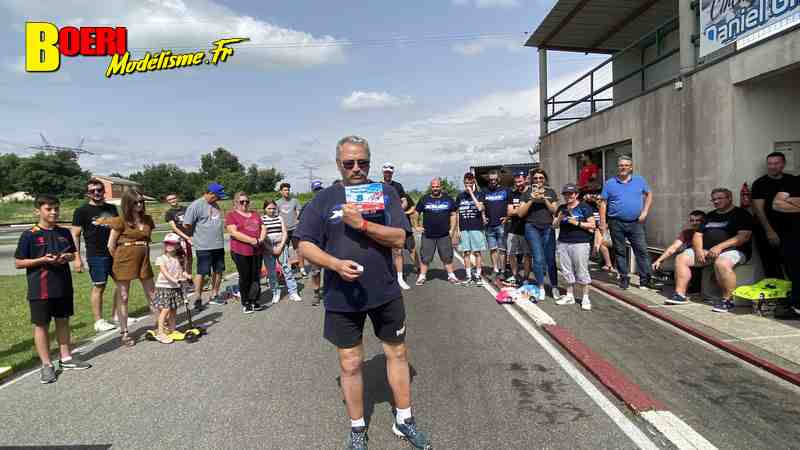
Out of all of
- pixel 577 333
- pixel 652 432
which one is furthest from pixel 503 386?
pixel 577 333

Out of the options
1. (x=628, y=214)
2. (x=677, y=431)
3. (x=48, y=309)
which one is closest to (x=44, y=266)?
(x=48, y=309)

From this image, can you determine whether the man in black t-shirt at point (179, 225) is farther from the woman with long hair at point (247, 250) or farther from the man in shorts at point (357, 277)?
the man in shorts at point (357, 277)

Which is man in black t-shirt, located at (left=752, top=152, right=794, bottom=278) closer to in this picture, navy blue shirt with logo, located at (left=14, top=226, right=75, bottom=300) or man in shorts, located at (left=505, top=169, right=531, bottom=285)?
man in shorts, located at (left=505, top=169, right=531, bottom=285)

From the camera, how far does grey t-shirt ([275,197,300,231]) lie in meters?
9.05

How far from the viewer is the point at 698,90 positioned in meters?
7.35

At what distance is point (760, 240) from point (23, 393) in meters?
8.51

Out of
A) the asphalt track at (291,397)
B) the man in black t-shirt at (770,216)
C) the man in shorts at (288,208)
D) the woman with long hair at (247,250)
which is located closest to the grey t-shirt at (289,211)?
the man in shorts at (288,208)

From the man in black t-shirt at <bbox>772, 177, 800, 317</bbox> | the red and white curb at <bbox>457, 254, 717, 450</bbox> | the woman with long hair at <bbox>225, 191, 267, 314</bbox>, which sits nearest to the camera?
the red and white curb at <bbox>457, 254, 717, 450</bbox>

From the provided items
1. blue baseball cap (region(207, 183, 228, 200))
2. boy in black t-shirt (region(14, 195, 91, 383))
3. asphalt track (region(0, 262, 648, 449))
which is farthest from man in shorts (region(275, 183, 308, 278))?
boy in black t-shirt (region(14, 195, 91, 383))

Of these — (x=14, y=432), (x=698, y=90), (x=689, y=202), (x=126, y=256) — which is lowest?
(x=14, y=432)

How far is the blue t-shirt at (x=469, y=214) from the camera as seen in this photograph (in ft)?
29.0

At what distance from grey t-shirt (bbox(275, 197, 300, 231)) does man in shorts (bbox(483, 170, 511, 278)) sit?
3.66 metres

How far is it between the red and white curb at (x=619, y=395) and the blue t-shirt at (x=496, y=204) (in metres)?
3.09

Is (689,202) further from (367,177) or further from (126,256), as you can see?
(126,256)
